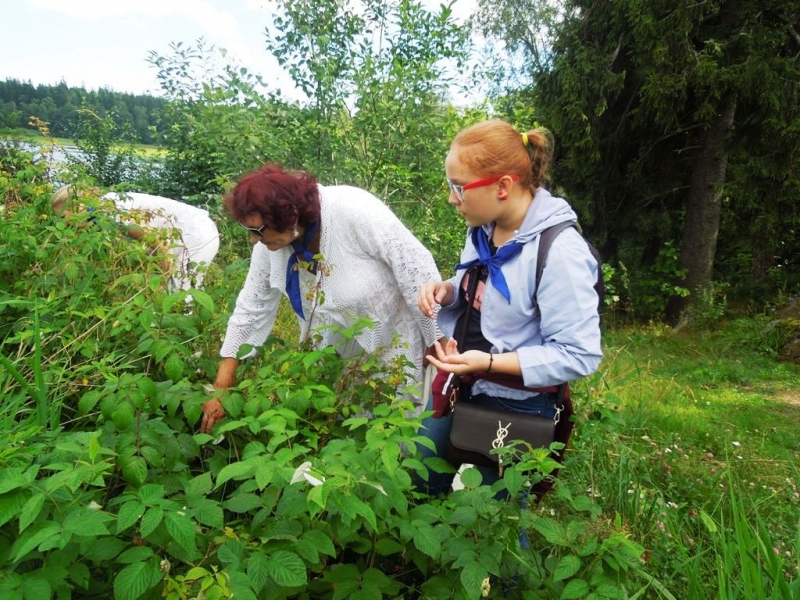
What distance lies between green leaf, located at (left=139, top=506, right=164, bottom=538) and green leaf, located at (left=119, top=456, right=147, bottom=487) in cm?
22

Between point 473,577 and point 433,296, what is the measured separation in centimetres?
94

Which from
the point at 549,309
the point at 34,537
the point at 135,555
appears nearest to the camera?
the point at 34,537

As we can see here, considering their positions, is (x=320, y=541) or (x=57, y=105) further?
(x=57, y=105)

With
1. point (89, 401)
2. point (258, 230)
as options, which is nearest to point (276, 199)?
point (258, 230)

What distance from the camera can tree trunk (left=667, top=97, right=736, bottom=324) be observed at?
30.4 ft

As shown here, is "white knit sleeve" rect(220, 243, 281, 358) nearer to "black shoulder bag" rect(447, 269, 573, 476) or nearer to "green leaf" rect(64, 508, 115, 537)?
"black shoulder bag" rect(447, 269, 573, 476)

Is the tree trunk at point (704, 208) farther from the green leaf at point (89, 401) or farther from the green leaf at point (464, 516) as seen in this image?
the green leaf at point (89, 401)

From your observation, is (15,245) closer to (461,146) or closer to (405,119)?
(461,146)

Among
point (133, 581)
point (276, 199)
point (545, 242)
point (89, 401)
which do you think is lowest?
point (133, 581)

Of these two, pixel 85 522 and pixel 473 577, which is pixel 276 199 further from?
pixel 473 577

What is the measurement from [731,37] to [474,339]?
8.88 meters

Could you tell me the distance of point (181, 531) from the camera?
4.06 ft

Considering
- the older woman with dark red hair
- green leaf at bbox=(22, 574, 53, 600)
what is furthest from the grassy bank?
green leaf at bbox=(22, 574, 53, 600)

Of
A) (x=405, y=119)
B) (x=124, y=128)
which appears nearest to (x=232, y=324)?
(x=405, y=119)
